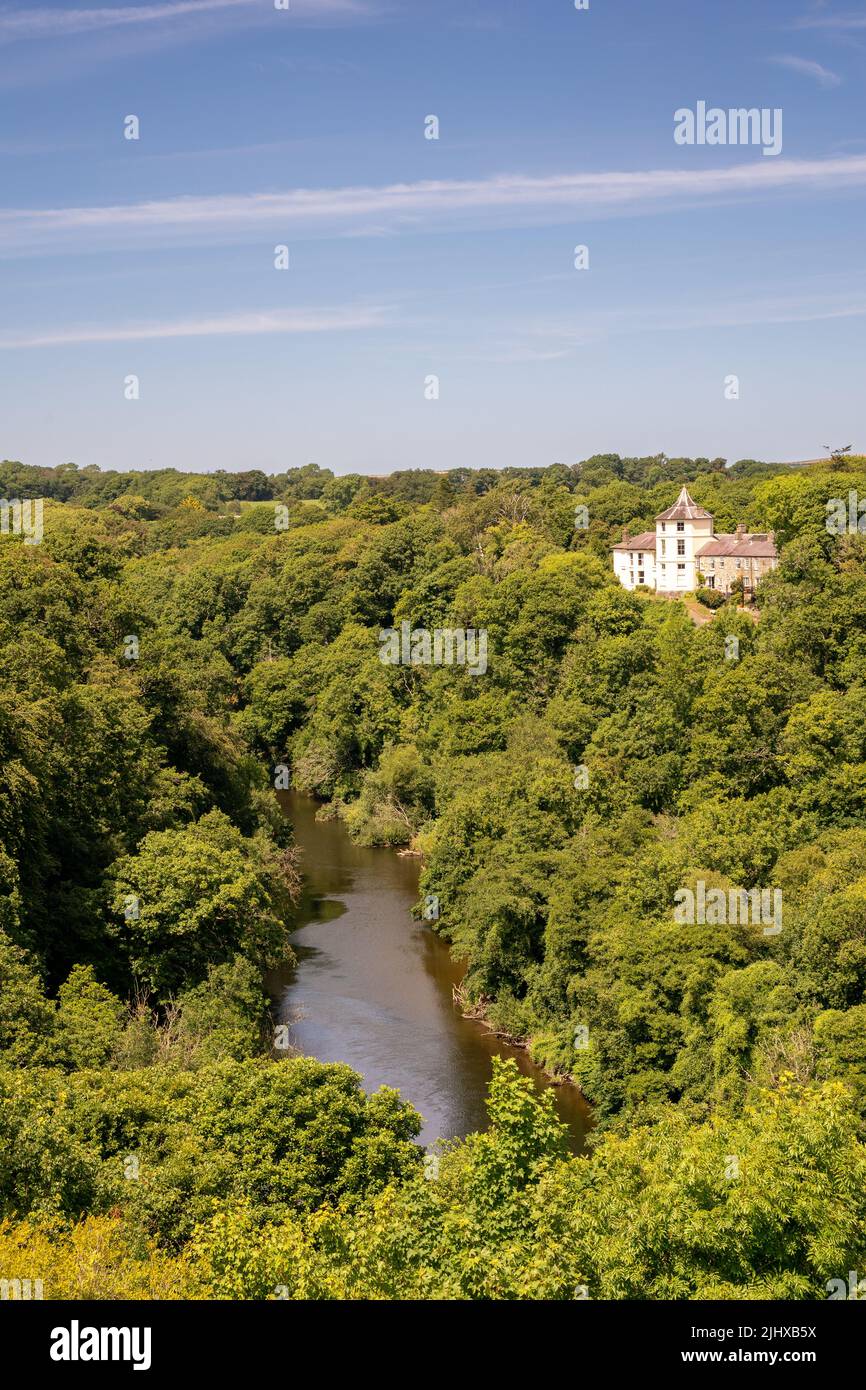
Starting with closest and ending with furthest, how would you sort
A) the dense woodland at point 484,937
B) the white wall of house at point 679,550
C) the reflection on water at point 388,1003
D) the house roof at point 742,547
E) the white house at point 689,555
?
the dense woodland at point 484,937
the reflection on water at point 388,1003
the house roof at point 742,547
the white house at point 689,555
the white wall of house at point 679,550

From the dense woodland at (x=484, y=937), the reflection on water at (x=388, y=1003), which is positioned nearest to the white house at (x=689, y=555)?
the dense woodland at (x=484, y=937)

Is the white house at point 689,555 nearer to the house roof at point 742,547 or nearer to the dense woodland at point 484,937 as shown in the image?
the house roof at point 742,547

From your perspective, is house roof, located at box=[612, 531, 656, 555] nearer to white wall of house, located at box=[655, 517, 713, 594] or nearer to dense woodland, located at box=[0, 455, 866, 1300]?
white wall of house, located at box=[655, 517, 713, 594]

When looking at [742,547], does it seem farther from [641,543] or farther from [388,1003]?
[388,1003]

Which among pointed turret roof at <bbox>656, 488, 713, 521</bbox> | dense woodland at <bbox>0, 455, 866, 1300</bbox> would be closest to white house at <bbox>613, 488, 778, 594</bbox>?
pointed turret roof at <bbox>656, 488, 713, 521</bbox>

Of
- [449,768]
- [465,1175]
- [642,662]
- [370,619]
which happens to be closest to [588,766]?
[642,662]

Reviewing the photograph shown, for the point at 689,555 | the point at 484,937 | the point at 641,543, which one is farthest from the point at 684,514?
the point at 484,937
